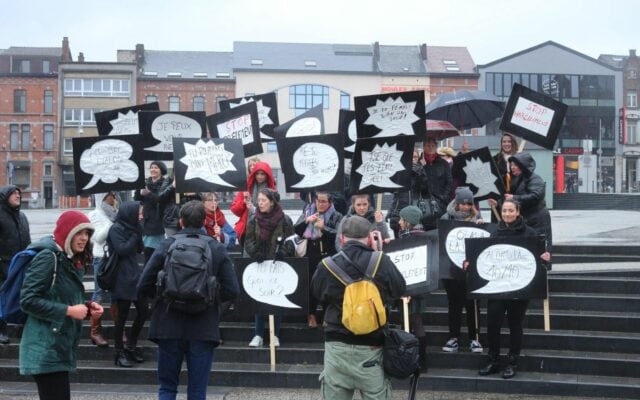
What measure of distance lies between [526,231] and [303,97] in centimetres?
5065

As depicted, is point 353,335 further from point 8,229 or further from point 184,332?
point 8,229

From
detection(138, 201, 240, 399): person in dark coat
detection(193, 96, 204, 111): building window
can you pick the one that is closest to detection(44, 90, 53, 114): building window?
detection(193, 96, 204, 111): building window

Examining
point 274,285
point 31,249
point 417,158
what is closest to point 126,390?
point 274,285

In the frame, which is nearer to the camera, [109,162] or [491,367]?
[491,367]

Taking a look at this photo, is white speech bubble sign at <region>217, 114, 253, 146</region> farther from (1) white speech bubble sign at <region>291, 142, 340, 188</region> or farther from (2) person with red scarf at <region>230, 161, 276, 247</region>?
(1) white speech bubble sign at <region>291, 142, 340, 188</region>

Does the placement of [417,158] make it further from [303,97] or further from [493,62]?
[493,62]

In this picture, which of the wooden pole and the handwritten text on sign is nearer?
the wooden pole

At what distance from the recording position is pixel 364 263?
4457mm

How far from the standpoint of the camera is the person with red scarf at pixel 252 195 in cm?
818

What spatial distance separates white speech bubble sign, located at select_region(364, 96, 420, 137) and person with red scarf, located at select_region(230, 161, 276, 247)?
53.1 inches

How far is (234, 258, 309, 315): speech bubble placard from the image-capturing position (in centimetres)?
703

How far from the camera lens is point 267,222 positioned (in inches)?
291

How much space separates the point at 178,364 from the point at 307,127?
5.01 metres

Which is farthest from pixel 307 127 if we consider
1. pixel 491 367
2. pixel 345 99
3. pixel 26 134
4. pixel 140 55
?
pixel 26 134
